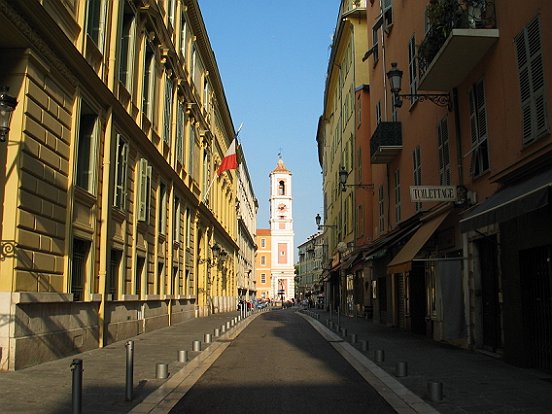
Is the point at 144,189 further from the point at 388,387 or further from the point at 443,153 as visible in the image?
the point at 388,387

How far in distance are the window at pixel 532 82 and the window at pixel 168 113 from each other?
15.7 meters

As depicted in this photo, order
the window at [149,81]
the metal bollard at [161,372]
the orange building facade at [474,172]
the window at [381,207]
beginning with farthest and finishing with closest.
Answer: the window at [381,207] < the window at [149,81] < the orange building facade at [474,172] < the metal bollard at [161,372]

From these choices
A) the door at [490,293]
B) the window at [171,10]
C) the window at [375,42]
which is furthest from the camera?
the window at [375,42]

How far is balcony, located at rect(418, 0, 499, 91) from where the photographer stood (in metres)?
12.5

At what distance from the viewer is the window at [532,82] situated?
410 inches

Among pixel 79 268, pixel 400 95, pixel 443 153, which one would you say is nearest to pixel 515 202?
pixel 400 95

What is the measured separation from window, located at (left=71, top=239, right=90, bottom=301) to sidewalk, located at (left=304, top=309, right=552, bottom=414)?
711cm

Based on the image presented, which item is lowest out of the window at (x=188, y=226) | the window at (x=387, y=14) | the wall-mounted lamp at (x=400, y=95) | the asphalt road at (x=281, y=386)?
the asphalt road at (x=281, y=386)

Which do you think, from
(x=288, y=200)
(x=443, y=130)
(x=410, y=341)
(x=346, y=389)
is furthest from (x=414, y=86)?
(x=288, y=200)

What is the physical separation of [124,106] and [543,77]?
12022mm

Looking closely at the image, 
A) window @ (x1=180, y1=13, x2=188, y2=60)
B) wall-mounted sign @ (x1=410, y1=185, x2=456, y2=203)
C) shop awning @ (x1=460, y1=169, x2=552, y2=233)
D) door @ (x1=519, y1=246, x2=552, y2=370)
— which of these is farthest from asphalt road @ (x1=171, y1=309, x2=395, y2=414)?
window @ (x1=180, y1=13, x2=188, y2=60)

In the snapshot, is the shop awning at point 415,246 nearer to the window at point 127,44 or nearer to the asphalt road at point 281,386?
the asphalt road at point 281,386

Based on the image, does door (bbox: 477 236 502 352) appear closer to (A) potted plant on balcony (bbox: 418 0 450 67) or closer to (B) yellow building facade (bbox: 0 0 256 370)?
(A) potted plant on balcony (bbox: 418 0 450 67)

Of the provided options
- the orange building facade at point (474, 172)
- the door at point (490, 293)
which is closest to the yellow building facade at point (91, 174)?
the orange building facade at point (474, 172)
